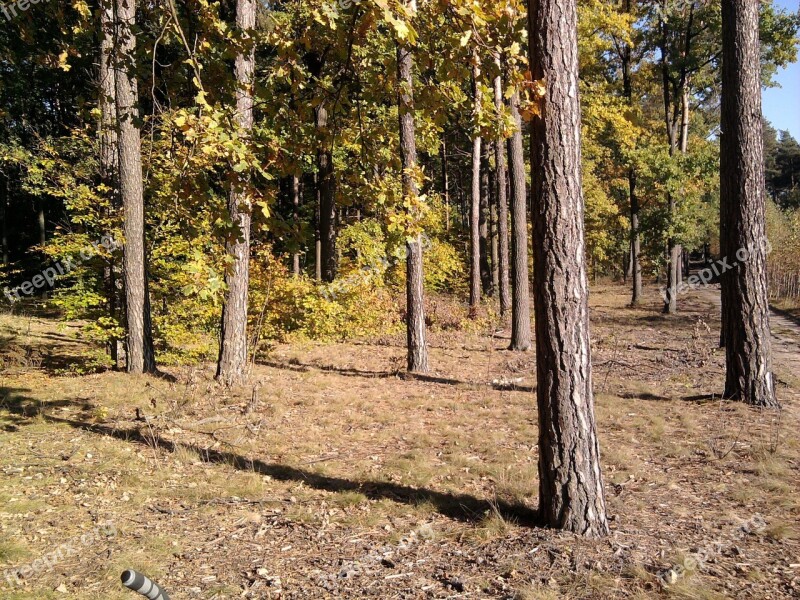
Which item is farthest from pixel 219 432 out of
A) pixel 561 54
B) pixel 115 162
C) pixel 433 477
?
pixel 115 162

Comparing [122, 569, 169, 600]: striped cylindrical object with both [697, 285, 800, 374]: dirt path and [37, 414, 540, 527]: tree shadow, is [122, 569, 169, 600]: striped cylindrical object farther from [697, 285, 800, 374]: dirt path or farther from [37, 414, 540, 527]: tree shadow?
[697, 285, 800, 374]: dirt path

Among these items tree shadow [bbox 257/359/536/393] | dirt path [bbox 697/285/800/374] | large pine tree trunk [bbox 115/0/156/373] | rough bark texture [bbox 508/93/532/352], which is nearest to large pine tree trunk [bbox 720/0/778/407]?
tree shadow [bbox 257/359/536/393]

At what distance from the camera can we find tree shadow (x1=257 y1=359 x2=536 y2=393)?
9484mm

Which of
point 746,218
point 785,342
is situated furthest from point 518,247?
point 785,342

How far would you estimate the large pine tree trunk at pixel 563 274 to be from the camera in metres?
3.84

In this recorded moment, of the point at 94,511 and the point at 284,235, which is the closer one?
the point at 284,235

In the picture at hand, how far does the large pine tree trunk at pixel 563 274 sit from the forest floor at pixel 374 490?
0.41 metres

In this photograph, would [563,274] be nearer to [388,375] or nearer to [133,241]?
[388,375]

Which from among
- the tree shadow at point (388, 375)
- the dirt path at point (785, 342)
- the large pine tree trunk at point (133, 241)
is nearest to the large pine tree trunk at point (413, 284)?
the tree shadow at point (388, 375)

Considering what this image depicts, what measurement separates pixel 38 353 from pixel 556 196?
1201 cm

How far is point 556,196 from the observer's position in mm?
3867

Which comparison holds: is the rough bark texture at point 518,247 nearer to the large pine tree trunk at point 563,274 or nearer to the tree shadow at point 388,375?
the tree shadow at point 388,375

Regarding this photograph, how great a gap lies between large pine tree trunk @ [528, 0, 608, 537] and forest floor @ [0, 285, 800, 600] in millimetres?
412

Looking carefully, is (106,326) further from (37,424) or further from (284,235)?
(284,235)
